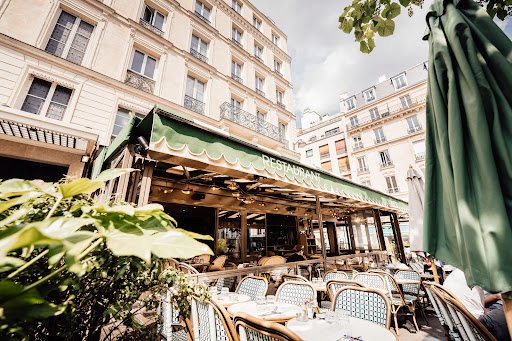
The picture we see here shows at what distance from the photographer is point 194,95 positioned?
9.46m

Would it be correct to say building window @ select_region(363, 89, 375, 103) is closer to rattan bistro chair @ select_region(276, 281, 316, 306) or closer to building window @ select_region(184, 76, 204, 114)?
building window @ select_region(184, 76, 204, 114)

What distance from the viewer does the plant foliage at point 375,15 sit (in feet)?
7.42

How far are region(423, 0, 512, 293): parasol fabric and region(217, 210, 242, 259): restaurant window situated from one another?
783 cm

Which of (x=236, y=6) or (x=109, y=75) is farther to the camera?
(x=236, y=6)

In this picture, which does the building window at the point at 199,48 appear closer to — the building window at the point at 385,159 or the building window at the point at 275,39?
the building window at the point at 275,39

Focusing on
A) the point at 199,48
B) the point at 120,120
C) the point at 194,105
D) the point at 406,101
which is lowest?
the point at 120,120

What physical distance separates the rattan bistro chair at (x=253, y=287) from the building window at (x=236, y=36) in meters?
13.0

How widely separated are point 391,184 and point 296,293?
21.5m

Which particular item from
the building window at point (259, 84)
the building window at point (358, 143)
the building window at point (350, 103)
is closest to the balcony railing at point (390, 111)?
the building window at point (358, 143)

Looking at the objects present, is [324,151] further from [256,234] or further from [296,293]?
[296,293]

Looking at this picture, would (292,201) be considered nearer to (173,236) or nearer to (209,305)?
(209,305)

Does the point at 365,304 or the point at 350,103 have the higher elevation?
the point at 350,103

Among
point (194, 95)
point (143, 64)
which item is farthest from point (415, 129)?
point (143, 64)

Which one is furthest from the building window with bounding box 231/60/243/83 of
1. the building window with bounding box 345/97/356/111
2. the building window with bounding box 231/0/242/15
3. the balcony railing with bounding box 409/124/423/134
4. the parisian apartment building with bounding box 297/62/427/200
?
the building window with bounding box 345/97/356/111
